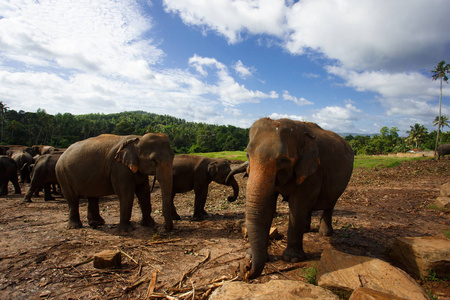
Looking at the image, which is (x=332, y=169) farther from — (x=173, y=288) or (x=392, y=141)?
(x=392, y=141)

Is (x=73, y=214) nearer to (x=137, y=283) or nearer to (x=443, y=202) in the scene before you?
(x=137, y=283)

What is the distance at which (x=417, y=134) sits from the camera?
267ft

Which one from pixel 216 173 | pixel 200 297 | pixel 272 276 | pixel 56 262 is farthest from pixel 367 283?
pixel 216 173

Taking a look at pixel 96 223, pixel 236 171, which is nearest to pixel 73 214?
pixel 96 223

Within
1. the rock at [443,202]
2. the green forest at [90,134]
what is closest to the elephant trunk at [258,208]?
the rock at [443,202]

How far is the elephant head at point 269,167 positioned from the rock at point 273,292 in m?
0.65

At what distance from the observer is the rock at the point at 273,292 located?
3.23 m

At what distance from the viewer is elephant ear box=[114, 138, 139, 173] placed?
7.35 m

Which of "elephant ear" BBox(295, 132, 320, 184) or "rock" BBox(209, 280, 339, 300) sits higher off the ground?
"elephant ear" BBox(295, 132, 320, 184)

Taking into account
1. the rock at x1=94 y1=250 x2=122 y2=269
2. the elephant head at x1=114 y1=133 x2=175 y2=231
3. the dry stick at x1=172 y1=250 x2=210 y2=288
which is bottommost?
the dry stick at x1=172 y1=250 x2=210 y2=288

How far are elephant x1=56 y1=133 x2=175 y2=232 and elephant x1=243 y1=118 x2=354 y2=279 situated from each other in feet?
10.7

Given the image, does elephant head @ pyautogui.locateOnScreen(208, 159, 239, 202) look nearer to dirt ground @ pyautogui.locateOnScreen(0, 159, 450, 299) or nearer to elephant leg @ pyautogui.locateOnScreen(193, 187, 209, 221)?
elephant leg @ pyautogui.locateOnScreen(193, 187, 209, 221)

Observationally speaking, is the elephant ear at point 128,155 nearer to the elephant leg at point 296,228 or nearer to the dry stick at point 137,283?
the dry stick at point 137,283

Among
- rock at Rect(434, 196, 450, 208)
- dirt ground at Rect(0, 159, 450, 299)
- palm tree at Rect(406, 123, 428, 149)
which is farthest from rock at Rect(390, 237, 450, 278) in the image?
palm tree at Rect(406, 123, 428, 149)
